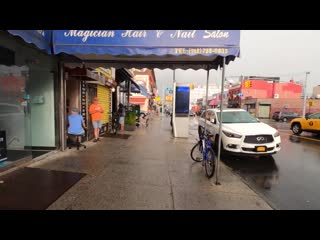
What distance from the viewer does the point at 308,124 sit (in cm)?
1488

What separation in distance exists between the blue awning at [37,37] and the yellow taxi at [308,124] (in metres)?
15.7

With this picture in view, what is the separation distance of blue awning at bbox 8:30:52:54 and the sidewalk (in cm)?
304

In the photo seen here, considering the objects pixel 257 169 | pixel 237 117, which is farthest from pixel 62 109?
pixel 237 117

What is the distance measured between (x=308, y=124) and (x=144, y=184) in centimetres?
1450

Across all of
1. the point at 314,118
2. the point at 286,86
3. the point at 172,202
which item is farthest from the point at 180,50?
the point at 286,86

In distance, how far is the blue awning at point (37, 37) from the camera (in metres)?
4.57

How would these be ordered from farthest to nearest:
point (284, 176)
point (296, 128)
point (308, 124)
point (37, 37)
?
point (296, 128), point (308, 124), point (284, 176), point (37, 37)

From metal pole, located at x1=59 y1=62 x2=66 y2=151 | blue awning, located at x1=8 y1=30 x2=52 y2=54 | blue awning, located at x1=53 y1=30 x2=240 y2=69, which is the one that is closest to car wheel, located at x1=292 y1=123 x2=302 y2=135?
blue awning, located at x1=53 y1=30 x2=240 y2=69

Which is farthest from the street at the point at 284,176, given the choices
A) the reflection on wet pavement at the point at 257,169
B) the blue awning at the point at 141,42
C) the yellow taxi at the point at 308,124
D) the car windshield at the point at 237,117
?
the yellow taxi at the point at 308,124

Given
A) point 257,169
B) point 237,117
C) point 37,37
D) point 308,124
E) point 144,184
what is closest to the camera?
point 144,184

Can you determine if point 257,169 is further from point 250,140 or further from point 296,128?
point 296,128

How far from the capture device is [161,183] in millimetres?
4910

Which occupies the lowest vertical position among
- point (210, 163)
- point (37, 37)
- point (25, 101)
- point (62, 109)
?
point (210, 163)

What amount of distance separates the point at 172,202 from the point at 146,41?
389cm
